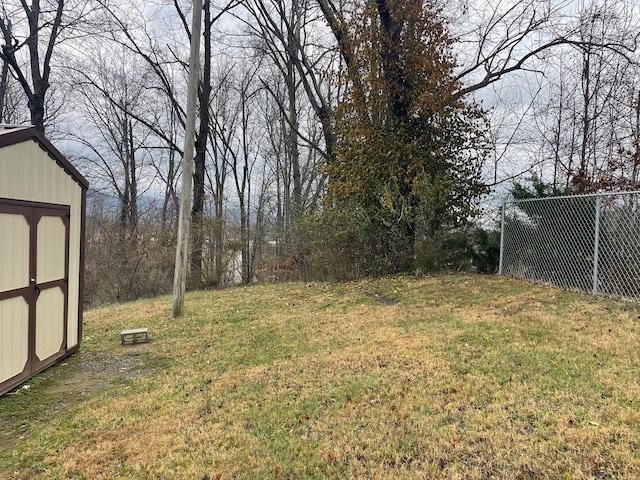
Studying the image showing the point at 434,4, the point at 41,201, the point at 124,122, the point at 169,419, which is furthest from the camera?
the point at 124,122

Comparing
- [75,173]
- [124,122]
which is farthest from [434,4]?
[124,122]

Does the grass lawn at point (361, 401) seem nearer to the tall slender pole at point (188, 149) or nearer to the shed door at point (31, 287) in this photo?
the shed door at point (31, 287)

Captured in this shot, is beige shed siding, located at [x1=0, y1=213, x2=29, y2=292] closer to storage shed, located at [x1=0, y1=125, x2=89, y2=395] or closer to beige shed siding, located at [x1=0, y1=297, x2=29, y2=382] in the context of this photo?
storage shed, located at [x1=0, y1=125, x2=89, y2=395]

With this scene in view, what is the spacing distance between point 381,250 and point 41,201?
713 centimetres

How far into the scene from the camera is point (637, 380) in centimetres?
306

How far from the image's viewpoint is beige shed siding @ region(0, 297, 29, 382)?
3.96 meters

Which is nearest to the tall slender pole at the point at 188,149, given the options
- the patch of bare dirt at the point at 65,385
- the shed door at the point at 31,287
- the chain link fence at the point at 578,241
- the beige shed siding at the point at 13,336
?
the patch of bare dirt at the point at 65,385

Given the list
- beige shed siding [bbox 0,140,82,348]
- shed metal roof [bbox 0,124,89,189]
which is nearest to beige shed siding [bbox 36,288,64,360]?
beige shed siding [bbox 0,140,82,348]

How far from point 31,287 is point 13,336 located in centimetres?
52

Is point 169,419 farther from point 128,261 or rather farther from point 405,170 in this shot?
point 128,261

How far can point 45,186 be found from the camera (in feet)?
15.1

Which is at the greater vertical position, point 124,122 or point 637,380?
point 124,122

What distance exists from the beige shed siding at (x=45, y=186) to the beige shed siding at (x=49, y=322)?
23 cm

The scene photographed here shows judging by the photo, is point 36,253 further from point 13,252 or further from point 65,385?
point 65,385
